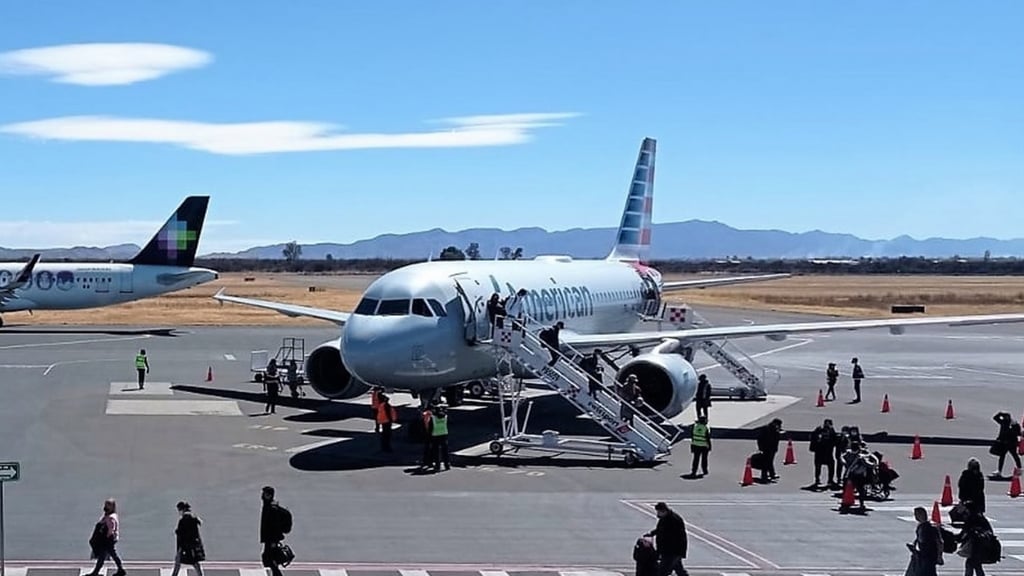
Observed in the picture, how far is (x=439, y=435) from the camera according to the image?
28.0 metres

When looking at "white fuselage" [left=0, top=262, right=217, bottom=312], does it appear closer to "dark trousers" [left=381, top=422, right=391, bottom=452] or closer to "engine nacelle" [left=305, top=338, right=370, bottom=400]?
"engine nacelle" [left=305, top=338, right=370, bottom=400]

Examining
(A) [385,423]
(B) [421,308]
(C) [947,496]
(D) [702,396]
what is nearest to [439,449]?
(A) [385,423]

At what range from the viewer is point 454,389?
129ft

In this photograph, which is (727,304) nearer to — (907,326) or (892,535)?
(907,326)

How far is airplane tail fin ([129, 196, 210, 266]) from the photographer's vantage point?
7344cm

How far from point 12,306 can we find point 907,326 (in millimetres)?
56408

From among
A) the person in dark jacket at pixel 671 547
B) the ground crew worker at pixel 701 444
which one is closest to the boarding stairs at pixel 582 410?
the ground crew worker at pixel 701 444

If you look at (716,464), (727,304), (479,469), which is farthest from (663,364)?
(727,304)

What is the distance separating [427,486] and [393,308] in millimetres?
5927

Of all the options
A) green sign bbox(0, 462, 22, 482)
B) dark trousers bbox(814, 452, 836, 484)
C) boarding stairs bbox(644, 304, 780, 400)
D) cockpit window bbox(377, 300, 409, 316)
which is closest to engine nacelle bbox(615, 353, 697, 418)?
dark trousers bbox(814, 452, 836, 484)

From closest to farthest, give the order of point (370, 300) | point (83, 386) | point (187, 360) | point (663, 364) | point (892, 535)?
point (892, 535) < point (370, 300) < point (663, 364) < point (83, 386) < point (187, 360)

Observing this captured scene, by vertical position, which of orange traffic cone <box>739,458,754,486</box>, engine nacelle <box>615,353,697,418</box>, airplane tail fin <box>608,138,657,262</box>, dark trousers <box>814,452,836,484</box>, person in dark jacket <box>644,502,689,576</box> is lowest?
orange traffic cone <box>739,458,754,486</box>

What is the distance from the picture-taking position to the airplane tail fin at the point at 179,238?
241ft

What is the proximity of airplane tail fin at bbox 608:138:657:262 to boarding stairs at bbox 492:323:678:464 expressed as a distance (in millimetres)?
24146
